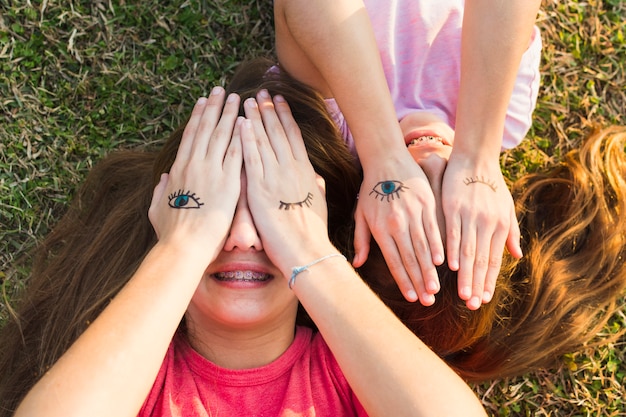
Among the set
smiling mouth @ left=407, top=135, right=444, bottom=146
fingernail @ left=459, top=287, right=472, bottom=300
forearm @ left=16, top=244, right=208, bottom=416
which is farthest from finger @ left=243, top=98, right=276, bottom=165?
fingernail @ left=459, top=287, right=472, bottom=300

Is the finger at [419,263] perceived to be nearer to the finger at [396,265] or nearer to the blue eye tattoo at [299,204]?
the finger at [396,265]

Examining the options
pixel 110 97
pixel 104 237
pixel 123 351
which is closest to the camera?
pixel 123 351

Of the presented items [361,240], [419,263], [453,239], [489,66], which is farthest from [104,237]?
[489,66]

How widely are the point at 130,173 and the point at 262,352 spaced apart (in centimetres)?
110

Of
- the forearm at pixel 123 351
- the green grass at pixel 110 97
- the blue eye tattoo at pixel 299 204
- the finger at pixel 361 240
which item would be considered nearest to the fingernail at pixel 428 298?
the finger at pixel 361 240

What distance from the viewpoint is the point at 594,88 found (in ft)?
11.8

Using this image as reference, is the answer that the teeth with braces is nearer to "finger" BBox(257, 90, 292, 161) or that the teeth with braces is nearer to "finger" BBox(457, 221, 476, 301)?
"finger" BBox(257, 90, 292, 161)

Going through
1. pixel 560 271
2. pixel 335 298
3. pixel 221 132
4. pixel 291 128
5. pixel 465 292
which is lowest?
pixel 560 271

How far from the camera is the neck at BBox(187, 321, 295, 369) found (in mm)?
2602

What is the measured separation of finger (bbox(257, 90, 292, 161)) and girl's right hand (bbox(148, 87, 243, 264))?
0.32ft

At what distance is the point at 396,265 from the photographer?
249 centimetres

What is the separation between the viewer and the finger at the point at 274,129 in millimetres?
2580

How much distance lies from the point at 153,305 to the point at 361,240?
0.78 meters

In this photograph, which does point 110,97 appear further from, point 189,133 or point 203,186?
point 203,186
